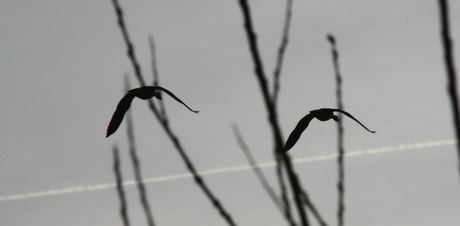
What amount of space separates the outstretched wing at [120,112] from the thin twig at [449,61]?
2.16ft

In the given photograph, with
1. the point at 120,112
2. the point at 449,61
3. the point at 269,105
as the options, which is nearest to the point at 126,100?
the point at 120,112

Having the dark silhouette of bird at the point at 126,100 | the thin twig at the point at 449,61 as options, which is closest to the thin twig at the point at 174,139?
the dark silhouette of bird at the point at 126,100

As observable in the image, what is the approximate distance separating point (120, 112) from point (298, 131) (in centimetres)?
37

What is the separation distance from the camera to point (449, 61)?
71 centimetres

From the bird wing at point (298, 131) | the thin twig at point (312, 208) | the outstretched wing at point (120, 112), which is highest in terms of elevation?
the outstretched wing at point (120, 112)

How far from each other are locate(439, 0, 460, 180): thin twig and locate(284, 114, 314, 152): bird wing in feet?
1.57

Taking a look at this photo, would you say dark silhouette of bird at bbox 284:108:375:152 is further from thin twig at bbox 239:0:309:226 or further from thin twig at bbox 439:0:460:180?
thin twig at bbox 439:0:460:180

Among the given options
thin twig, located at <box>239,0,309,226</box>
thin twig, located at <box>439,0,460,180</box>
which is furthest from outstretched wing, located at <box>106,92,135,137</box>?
thin twig, located at <box>439,0,460,180</box>

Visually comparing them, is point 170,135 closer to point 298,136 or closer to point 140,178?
point 298,136

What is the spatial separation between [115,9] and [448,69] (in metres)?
0.92

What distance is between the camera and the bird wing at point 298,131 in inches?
46.9

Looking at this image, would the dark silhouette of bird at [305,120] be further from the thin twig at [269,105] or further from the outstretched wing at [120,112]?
the outstretched wing at [120,112]

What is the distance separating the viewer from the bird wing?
3.91 ft

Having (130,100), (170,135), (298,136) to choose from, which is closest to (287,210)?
(298,136)
